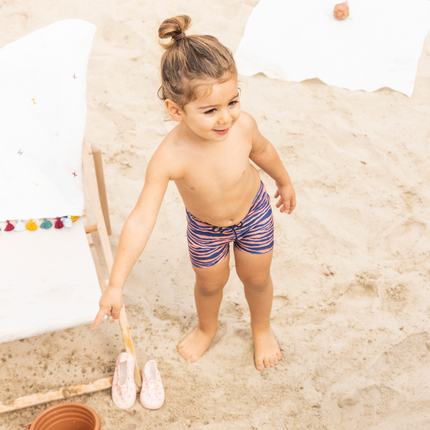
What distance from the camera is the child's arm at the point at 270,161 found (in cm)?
160

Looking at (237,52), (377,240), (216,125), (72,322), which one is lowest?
(377,240)

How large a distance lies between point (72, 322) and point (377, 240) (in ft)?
4.81

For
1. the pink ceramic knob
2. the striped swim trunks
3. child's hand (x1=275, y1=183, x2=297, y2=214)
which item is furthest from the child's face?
the pink ceramic knob

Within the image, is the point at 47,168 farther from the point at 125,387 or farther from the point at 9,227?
the point at 125,387

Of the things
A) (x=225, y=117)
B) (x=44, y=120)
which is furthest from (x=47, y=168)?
(x=225, y=117)

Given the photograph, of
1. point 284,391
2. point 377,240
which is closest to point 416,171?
point 377,240

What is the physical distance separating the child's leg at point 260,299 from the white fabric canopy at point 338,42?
1873 millimetres

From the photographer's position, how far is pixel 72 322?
1665mm

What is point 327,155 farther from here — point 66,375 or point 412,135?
point 66,375

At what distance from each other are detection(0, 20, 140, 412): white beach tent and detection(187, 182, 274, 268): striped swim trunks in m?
0.39

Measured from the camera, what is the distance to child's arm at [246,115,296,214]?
1.60m

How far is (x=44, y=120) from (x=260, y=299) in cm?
Result: 115

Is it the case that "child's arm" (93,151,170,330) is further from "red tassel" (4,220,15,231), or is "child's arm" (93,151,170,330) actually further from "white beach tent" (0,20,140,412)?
"red tassel" (4,220,15,231)

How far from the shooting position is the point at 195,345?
6.65 feet
